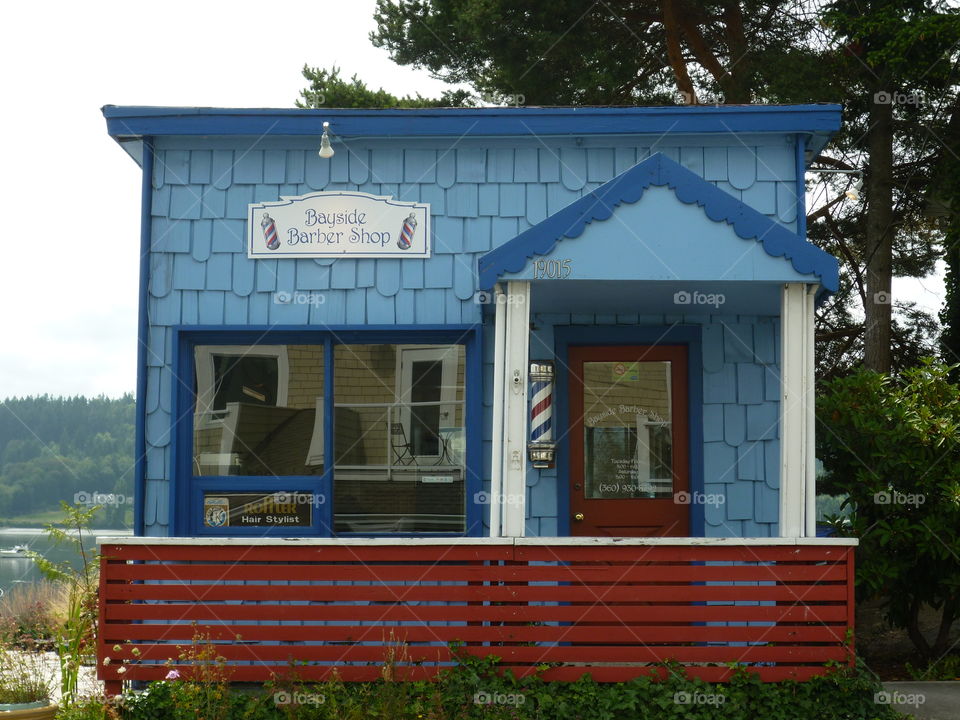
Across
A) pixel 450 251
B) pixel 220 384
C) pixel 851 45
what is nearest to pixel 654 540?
pixel 450 251

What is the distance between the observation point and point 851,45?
13.8 m

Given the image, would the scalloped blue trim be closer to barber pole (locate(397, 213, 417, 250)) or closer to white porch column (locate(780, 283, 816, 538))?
white porch column (locate(780, 283, 816, 538))

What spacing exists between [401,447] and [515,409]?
5.22 feet

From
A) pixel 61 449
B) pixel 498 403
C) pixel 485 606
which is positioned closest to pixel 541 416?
pixel 498 403

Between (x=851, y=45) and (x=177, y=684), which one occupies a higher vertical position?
(x=851, y=45)

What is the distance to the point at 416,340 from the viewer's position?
7.43m

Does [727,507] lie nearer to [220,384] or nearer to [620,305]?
[620,305]

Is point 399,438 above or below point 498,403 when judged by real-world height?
below

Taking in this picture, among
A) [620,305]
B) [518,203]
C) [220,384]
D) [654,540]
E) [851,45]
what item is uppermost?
[851,45]

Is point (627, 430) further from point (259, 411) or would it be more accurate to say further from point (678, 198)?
point (259, 411)

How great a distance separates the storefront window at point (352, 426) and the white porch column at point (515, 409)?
1.31 metres

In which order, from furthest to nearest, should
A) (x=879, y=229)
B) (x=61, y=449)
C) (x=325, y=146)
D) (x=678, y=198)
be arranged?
1. (x=61, y=449)
2. (x=879, y=229)
3. (x=325, y=146)
4. (x=678, y=198)

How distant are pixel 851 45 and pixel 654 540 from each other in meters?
10.4

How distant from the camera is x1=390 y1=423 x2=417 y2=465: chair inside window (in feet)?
24.1
